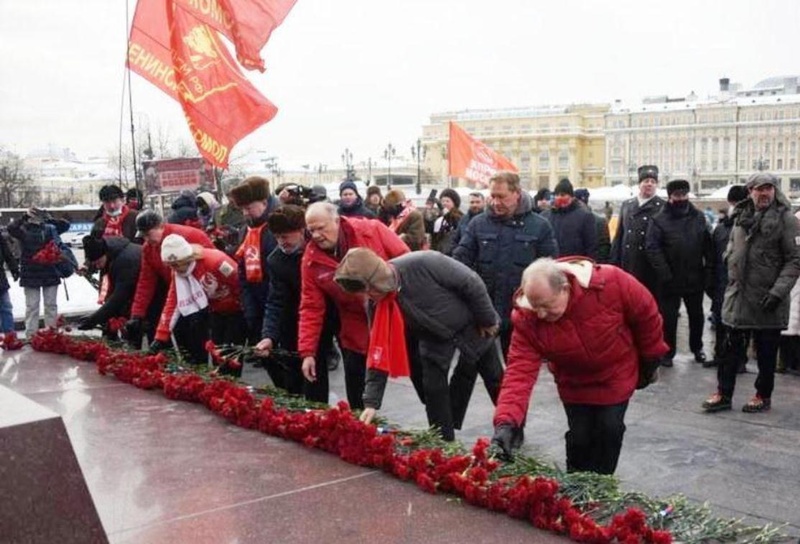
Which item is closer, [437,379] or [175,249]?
[437,379]

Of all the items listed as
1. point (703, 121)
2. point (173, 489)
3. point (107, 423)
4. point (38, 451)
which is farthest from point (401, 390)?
point (703, 121)

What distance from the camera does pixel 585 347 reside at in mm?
3705

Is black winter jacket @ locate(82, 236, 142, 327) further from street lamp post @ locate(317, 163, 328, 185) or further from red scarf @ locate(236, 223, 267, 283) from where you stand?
street lamp post @ locate(317, 163, 328, 185)

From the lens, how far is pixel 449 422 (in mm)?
4703

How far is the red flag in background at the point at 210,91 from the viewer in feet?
25.8

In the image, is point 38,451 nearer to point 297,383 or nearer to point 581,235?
point 297,383

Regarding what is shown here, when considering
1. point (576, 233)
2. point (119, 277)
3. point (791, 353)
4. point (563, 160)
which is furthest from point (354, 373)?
point (563, 160)

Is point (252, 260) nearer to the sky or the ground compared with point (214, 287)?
→ nearer to the sky

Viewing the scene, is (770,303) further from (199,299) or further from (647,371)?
(199,299)

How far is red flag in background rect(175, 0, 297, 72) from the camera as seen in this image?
7.95 metres

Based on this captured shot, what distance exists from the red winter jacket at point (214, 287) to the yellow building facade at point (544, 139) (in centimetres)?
10540

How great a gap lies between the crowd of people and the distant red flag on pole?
15.7 ft

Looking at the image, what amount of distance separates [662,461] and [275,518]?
2.86 metres

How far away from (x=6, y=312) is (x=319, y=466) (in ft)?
25.5
